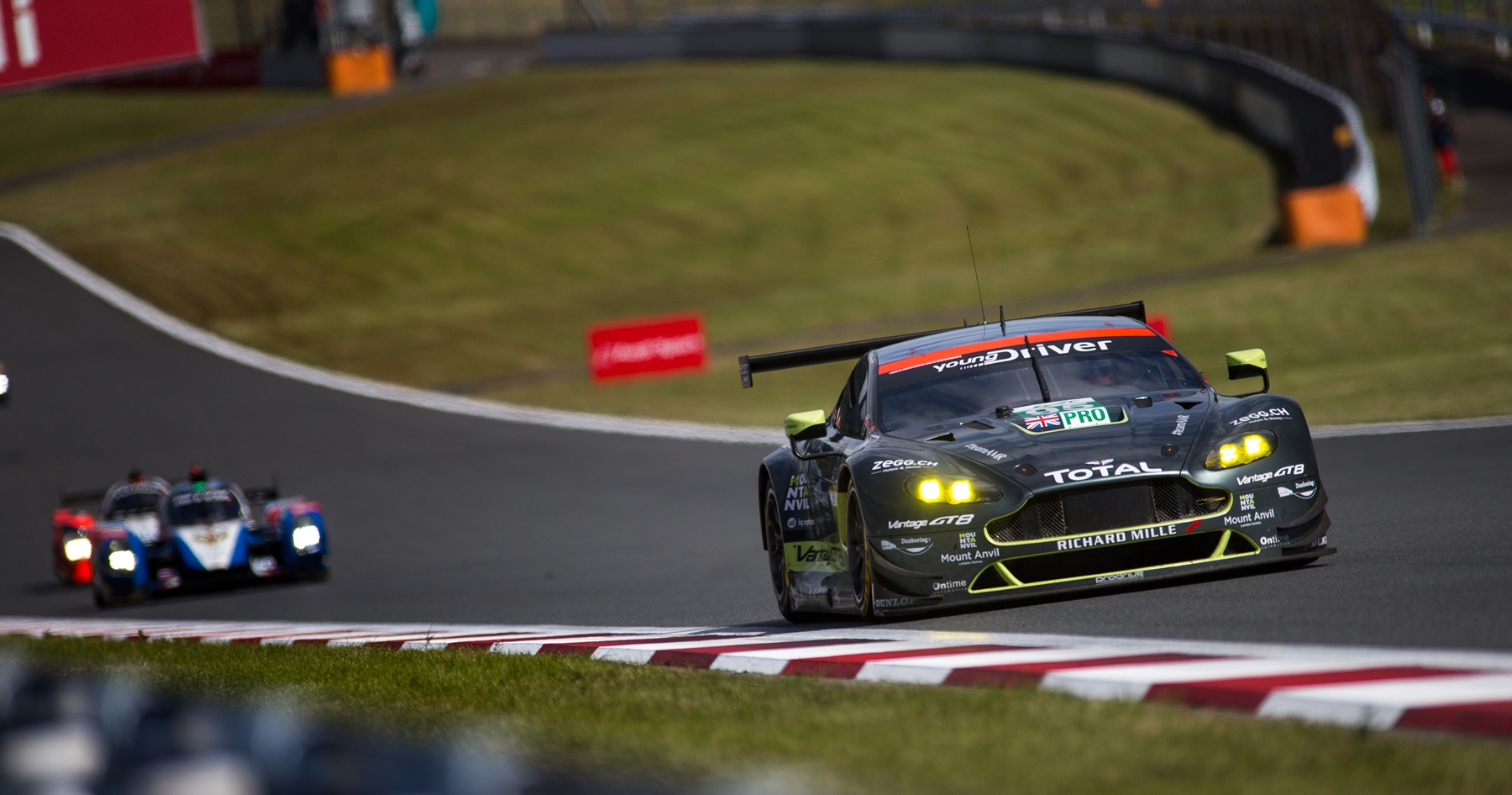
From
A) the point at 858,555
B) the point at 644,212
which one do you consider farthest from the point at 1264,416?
the point at 644,212

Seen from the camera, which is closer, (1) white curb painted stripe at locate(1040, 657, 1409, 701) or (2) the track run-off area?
(1) white curb painted stripe at locate(1040, 657, 1409, 701)

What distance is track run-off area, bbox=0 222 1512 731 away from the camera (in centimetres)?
600

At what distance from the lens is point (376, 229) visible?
135ft

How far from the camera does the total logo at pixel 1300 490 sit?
315 inches

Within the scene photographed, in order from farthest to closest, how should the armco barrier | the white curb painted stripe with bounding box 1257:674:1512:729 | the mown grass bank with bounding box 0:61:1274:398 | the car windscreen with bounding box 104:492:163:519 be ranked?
the mown grass bank with bounding box 0:61:1274:398 → the armco barrier → the car windscreen with bounding box 104:492:163:519 → the white curb painted stripe with bounding box 1257:674:1512:729

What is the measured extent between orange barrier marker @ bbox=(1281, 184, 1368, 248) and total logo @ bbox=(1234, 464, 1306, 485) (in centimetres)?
2637

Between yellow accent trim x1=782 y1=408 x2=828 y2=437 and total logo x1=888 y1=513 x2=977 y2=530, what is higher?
yellow accent trim x1=782 y1=408 x2=828 y2=437

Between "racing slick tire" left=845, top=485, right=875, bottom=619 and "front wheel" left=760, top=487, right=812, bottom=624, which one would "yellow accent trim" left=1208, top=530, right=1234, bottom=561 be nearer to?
"racing slick tire" left=845, top=485, right=875, bottom=619

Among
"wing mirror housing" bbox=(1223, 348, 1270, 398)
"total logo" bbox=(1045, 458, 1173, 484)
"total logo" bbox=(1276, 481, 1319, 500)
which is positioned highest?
"wing mirror housing" bbox=(1223, 348, 1270, 398)

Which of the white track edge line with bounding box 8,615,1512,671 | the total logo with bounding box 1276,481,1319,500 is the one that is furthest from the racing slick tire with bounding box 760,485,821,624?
the total logo with bounding box 1276,481,1319,500

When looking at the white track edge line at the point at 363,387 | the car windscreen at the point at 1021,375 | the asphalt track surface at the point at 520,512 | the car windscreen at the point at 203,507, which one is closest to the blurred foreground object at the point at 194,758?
the asphalt track surface at the point at 520,512

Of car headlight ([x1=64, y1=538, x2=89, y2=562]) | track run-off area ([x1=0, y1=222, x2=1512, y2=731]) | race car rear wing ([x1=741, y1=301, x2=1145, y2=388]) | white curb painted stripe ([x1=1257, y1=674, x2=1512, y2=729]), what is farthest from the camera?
car headlight ([x1=64, y1=538, x2=89, y2=562])

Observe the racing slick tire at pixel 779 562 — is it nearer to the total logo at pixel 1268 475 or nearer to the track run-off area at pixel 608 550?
the track run-off area at pixel 608 550

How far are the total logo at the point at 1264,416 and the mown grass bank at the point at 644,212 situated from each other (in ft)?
68.1
